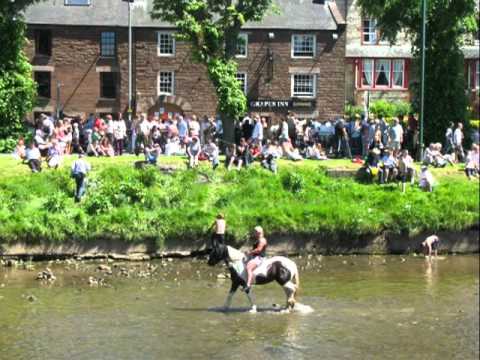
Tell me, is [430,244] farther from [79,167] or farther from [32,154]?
[32,154]

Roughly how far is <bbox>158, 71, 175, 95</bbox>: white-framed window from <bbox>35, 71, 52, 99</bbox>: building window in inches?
257

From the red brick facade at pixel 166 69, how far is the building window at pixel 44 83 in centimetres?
29

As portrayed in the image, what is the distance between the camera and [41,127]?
40.4 metres

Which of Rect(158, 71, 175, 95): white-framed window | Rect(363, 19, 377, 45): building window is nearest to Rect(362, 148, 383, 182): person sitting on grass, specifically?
Rect(158, 71, 175, 95): white-framed window

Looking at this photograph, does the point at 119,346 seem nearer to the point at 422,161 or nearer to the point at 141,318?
the point at 141,318

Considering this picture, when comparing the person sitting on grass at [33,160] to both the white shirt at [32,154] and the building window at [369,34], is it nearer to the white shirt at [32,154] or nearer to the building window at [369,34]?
the white shirt at [32,154]

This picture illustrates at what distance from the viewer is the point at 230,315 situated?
79.7ft

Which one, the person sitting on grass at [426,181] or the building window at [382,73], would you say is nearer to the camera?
the person sitting on grass at [426,181]

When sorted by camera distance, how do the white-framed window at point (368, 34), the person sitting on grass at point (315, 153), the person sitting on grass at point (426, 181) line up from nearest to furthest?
the person sitting on grass at point (426, 181) → the person sitting on grass at point (315, 153) → the white-framed window at point (368, 34)

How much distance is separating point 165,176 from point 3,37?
37.3 feet

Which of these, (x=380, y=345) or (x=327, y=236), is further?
(x=327, y=236)

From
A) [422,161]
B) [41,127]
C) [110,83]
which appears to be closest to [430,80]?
[422,161]

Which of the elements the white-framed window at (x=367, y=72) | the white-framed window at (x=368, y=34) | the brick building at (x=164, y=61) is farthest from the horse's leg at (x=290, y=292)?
the white-framed window at (x=368, y=34)

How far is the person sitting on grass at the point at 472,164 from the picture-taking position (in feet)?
128
